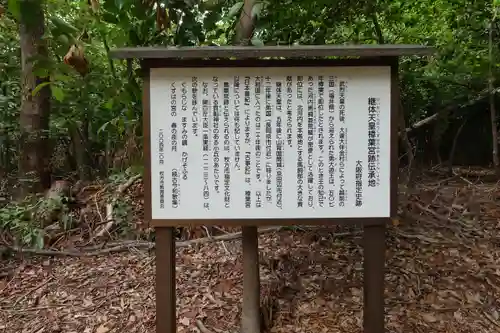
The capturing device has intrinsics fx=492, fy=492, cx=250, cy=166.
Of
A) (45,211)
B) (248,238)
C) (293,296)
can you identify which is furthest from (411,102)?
(45,211)

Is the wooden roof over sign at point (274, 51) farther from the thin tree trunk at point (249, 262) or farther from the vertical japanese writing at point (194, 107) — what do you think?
the thin tree trunk at point (249, 262)

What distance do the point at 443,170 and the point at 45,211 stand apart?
515 centimetres

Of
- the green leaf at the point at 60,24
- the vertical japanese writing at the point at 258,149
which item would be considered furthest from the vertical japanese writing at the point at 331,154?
the green leaf at the point at 60,24

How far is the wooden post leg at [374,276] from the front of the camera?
2764mm

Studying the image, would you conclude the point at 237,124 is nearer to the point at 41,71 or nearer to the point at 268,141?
the point at 268,141

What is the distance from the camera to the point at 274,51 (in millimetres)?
2486

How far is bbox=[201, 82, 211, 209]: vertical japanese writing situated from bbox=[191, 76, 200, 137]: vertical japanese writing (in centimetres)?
3

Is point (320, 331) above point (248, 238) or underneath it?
underneath

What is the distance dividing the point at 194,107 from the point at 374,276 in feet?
4.60

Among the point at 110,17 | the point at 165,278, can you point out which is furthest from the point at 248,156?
the point at 110,17

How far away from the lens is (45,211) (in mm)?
5445

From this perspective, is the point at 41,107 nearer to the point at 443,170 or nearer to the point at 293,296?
the point at 293,296

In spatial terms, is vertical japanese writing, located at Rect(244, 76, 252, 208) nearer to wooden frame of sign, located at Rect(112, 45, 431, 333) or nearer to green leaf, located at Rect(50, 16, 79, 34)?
wooden frame of sign, located at Rect(112, 45, 431, 333)

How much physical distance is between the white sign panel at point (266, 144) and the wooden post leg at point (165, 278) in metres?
0.19
